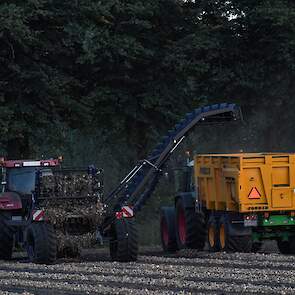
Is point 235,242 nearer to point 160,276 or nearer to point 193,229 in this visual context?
point 193,229

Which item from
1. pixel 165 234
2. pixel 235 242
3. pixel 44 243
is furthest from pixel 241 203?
pixel 165 234

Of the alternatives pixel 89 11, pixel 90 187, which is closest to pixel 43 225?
pixel 90 187

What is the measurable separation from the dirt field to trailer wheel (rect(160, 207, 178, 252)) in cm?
360

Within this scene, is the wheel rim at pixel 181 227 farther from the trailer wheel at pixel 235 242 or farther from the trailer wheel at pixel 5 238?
the trailer wheel at pixel 5 238

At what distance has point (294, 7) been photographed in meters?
38.9

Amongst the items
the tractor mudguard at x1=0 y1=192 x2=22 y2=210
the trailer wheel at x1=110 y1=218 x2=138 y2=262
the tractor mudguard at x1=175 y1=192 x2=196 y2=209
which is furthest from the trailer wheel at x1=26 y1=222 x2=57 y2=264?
the tractor mudguard at x1=175 y1=192 x2=196 y2=209

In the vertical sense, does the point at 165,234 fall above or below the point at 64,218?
below

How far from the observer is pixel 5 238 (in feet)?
89.7

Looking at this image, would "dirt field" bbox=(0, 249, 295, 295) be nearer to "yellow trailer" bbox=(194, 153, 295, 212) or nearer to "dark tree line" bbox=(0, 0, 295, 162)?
"yellow trailer" bbox=(194, 153, 295, 212)

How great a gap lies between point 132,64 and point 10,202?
11.7 meters

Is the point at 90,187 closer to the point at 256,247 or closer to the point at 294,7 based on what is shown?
the point at 256,247

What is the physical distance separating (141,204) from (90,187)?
4.16m

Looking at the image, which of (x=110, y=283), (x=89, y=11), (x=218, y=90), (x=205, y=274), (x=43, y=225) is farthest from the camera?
(x=218, y=90)

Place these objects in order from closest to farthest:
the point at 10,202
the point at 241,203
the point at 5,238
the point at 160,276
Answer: the point at 160,276, the point at 241,203, the point at 5,238, the point at 10,202
